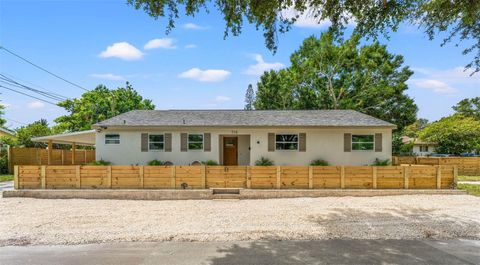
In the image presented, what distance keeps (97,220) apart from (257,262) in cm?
510

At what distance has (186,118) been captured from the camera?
55.3 ft

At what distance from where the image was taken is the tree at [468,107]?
4866 centimetres

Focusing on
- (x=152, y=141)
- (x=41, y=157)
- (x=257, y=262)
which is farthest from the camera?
(x=41, y=157)

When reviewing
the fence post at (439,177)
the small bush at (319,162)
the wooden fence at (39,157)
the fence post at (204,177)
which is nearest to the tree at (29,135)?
the wooden fence at (39,157)

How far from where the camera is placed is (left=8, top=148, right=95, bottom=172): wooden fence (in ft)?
66.2

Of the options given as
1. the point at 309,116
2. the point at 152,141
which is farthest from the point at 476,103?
the point at 152,141

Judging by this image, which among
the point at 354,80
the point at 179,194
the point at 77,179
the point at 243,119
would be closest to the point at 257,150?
the point at 243,119

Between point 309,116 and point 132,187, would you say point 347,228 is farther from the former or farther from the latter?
point 309,116

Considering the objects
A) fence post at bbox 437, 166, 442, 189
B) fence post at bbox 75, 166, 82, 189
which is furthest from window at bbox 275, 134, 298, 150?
fence post at bbox 75, 166, 82, 189

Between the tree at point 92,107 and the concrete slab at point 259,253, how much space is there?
1109 inches

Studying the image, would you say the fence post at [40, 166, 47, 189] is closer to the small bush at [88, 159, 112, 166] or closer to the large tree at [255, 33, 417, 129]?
the small bush at [88, 159, 112, 166]

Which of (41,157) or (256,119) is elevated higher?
(256,119)

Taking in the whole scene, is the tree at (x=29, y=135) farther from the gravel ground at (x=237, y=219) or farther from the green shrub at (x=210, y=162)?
the green shrub at (x=210, y=162)

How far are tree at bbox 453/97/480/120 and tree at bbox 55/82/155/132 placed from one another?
50.8 metres
